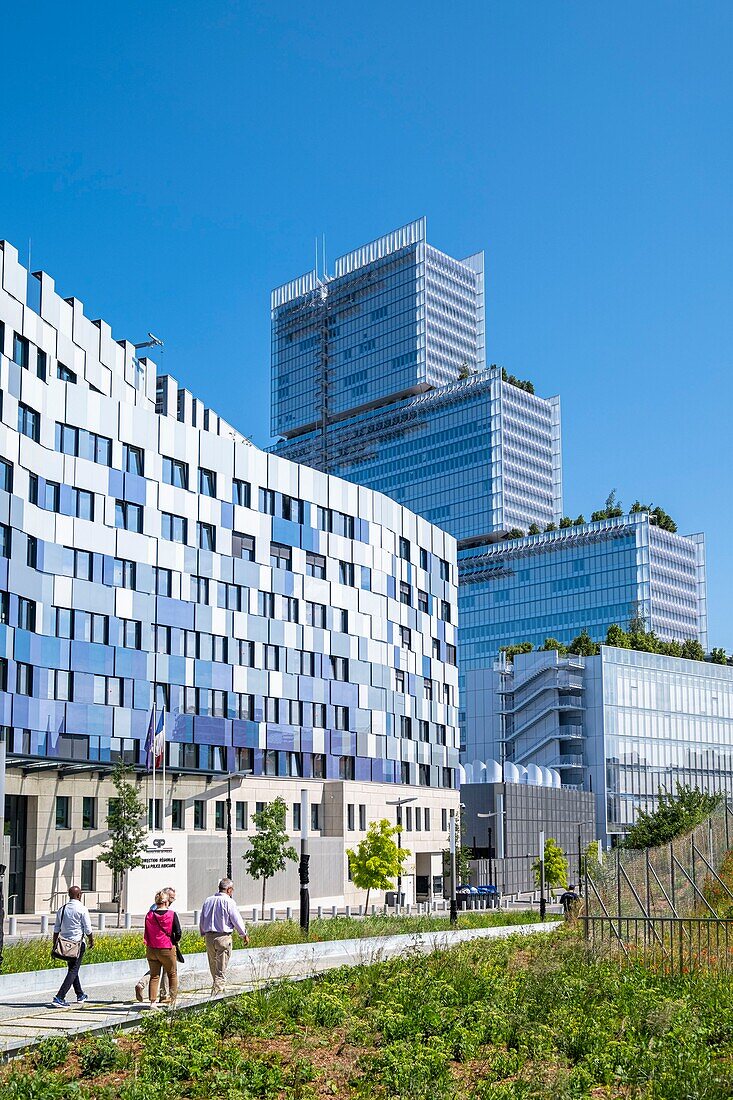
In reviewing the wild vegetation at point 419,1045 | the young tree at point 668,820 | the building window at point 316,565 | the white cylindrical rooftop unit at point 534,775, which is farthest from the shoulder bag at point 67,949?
the white cylindrical rooftop unit at point 534,775

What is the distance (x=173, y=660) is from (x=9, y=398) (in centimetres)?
1724

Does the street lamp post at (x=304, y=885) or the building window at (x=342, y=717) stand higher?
the building window at (x=342, y=717)

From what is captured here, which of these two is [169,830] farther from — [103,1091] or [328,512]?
[103,1091]

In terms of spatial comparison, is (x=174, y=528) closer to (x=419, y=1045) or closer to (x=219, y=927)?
(x=219, y=927)

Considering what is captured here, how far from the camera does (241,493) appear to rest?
7319cm

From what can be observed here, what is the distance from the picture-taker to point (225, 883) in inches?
866

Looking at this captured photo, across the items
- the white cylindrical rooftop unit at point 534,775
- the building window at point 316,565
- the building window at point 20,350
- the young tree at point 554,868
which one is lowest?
the young tree at point 554,868

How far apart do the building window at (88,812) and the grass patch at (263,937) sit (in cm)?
2174

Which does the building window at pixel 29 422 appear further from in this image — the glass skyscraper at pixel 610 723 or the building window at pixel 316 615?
the glass skyscraper at pixel 610 723

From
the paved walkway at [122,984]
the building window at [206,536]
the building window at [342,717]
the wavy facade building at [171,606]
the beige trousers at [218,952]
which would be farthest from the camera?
the building window at [342,717]

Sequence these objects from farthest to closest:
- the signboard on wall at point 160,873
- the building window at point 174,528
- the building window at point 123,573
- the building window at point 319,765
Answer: the building window at point 319,765 < the building window at point 174,528 < the building window at point 123,573 < the signboard on wall at point 160,873

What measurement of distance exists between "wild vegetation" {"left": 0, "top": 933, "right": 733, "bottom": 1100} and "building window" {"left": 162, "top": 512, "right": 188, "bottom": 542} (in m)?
45.5

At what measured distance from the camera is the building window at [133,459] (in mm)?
64375

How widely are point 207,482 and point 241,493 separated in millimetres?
3170
